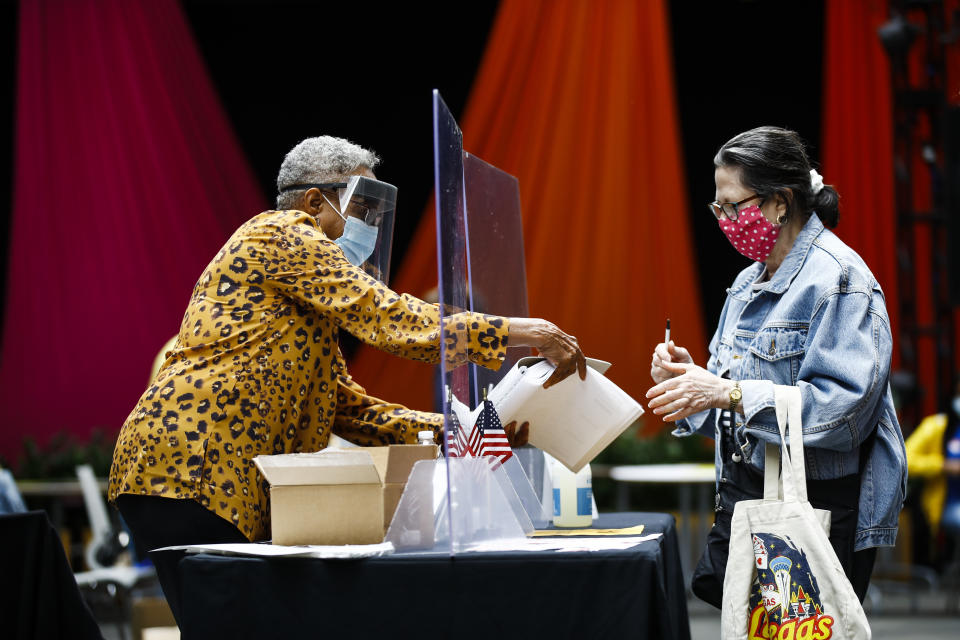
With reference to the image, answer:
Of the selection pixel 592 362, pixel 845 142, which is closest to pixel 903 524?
pixel 845 142

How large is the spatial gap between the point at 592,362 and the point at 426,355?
14.5 inches

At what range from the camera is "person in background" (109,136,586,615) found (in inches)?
71.4

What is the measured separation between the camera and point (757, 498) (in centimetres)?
188

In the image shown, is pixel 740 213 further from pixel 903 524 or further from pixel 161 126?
pixel 161 126

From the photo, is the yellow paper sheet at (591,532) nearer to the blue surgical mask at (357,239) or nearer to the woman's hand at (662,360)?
the woman's hand at (662,360)

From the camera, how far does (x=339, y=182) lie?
80.5 inches

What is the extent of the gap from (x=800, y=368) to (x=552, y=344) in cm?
42

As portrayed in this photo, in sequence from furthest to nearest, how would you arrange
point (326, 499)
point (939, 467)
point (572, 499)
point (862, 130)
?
1. point (862, 130)
2. point (939, 467)
3. point (572, 499)
4. point (326, 499)

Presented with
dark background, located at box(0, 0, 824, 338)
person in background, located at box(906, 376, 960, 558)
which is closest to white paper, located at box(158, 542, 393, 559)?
person in background, located at box(906, 376, 960, 558)

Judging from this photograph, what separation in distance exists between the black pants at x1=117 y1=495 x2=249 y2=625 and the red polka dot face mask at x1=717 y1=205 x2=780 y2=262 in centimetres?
102

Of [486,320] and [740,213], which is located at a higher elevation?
[740,213]

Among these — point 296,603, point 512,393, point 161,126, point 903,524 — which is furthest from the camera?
point 161,126

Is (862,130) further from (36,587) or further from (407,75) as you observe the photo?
(36,587)

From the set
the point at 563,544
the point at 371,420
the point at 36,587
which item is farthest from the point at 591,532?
the point at 36,587
